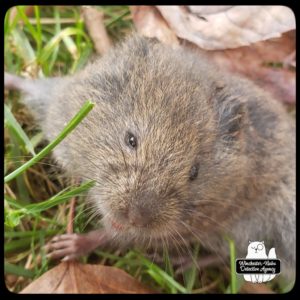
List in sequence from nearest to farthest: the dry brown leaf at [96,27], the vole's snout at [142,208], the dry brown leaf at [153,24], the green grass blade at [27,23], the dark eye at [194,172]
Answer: the vole's snout at [142,208] → the dark eye at [194,172] → the green grass blade at [27,23] → the dry brown leaf at [153,24] → the dry brown leaf at [96,27]

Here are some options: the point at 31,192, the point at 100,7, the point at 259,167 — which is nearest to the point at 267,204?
the point at 259,167

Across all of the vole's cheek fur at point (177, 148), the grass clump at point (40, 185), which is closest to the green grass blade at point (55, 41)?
the grass clump at point (40, 185)

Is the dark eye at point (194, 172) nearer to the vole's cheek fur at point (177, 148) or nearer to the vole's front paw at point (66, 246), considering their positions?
the vole's cheek fur at point (177, 148)

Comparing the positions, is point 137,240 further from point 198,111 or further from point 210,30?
point 210,30

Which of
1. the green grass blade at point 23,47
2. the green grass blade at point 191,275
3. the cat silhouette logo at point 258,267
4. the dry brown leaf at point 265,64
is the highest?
the green grass blade at point 23,47

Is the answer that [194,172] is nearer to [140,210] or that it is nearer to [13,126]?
[140,210]

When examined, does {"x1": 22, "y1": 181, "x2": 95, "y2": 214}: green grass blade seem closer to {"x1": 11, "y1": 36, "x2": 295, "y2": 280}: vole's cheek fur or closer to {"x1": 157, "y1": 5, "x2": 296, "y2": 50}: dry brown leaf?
{"x1": 11, "y1": 36, "x2": 295, "y2": 280}: vole's cheek fur

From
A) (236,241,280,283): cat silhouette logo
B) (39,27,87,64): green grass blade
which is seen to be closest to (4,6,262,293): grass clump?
(39,27,87,64): green grass blade
